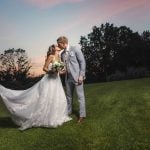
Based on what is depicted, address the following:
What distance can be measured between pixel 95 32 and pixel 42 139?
11738 cm

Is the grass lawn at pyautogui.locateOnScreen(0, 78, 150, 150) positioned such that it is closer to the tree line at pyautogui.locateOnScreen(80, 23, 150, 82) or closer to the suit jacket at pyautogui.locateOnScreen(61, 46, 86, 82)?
the suit jacket at pyautogui.locateOnScreen(61, 46, 86, 82)

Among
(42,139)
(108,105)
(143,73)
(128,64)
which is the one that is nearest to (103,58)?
(128,64)

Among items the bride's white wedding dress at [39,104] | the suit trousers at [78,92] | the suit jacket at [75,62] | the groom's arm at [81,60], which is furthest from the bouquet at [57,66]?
the suit trousers at [78,92]

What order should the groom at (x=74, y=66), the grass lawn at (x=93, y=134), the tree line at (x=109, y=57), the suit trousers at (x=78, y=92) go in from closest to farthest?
the grass lawn at (x=93, y=134) < the groom at (x=74, y=66) < the suit trousers at (x=78, y=92) < the tree line at (x=109, y=57)

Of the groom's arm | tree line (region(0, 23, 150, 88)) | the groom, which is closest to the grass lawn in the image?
the groom

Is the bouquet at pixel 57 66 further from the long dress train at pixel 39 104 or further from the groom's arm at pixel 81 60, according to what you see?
the groom's arm at pixel 81 60

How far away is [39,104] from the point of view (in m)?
15.4

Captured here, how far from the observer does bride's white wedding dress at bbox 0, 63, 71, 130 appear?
1535 cm

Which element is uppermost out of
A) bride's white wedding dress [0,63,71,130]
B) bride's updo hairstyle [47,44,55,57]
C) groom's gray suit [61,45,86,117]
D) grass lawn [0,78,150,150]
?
bride's updo hairstyle [47,44,55,57]

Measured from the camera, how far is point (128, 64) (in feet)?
382

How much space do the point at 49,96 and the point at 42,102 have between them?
0.34 m

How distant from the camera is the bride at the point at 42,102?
50.4 ft

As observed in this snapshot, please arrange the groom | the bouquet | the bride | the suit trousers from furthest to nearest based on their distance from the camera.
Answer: the suit trousers, the groom, the bride, the bouquet

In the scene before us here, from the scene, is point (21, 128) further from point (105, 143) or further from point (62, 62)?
point (105, 143)
